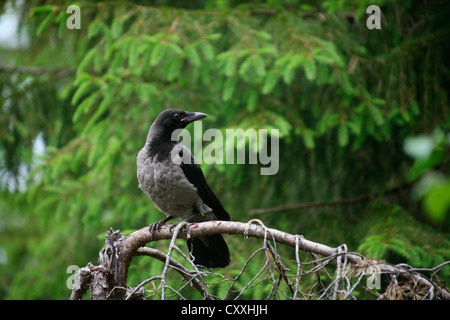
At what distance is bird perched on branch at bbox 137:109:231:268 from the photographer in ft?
13.7

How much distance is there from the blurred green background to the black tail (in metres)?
0.47

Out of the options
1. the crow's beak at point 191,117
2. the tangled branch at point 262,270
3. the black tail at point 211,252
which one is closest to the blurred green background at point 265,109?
the black tail at point 211,252

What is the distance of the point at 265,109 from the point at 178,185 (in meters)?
1.58

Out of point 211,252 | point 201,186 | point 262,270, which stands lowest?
point 211,252

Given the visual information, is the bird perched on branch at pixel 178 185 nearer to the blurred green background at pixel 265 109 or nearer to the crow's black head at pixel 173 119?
the crow's black head at pixel 173 119

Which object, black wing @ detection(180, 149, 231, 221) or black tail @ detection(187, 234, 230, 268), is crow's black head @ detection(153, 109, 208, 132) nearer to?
black wing @ detection(180, 149, 231, 221)

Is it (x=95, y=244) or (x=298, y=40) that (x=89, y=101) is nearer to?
(x=298, y=40)

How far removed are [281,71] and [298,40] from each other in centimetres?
53

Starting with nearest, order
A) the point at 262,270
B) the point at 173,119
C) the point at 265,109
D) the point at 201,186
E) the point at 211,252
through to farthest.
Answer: the point at 262,270
the point at 211,252
the point at 201,186
the point at 173,119
the point at 265,109

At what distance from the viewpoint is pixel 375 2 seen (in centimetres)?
482

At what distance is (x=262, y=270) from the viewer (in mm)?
2295

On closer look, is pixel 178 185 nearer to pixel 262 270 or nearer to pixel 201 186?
pixel 201 186

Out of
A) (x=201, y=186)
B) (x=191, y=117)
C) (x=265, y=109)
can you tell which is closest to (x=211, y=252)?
(x=201, y=186)
